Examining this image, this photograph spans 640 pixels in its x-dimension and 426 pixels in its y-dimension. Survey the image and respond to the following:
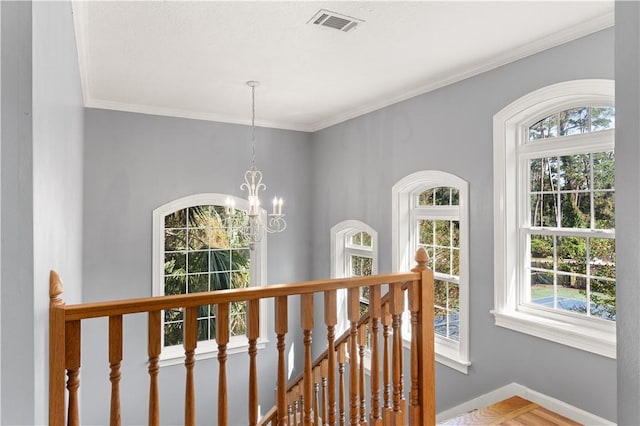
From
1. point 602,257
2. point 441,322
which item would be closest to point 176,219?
point 441,322

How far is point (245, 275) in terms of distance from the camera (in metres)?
5.49

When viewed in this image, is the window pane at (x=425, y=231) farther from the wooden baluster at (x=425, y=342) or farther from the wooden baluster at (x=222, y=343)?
the wooden baluster at (x=222, y=343)

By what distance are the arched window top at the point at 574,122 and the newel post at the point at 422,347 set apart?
5.20ft

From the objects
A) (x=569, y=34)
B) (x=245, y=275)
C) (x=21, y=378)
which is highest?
(x=569, y=34)

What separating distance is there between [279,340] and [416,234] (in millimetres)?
2769

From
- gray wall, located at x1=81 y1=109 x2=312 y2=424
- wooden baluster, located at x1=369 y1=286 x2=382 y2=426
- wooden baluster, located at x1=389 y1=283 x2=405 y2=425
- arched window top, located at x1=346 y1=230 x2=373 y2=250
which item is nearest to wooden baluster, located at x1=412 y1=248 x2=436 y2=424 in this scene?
wooden baluster, located at x1=389 y1=283 x2=405 y2=425

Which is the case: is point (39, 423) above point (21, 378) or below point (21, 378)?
below

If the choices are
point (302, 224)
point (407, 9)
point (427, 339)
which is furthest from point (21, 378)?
point (302, 224)

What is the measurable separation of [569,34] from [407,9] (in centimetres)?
111

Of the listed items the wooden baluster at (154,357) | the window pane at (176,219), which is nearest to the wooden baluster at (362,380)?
the wooden baluster at (154,357)

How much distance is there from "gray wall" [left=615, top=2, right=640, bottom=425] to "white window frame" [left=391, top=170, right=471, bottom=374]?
283cm

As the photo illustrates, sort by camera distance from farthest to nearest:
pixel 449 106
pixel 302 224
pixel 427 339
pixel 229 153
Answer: pixel 302 224
pixel 229 153
pixel 449 106
pixel 427 339

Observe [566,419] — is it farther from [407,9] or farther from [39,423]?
[39,423]

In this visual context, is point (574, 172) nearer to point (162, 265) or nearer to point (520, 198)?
point (520, 198)
